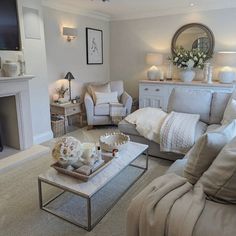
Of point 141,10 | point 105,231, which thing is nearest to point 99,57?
point 141,10

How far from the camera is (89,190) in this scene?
6.01ft

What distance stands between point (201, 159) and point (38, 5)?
10.6ft

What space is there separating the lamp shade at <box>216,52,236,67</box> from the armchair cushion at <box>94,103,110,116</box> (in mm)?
2224

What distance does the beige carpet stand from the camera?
1914 millimetres

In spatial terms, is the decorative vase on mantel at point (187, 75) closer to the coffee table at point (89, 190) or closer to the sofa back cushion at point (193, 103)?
the sofa back cushion at point (193, 103)

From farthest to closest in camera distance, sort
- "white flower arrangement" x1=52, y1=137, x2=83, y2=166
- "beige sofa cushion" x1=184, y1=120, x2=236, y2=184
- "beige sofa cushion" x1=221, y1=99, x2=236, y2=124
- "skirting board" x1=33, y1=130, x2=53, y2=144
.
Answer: "skirting board" x1=33, y1=130, x2=53, y2=144 → "beige sofa cushion" x1=221, y1=99, x2=236, y2=124 → "white flower arrangement" x1=52, y1=137, x2=83, y2=166 → "beige sofa cushion" x1=184, y1=120, x2=236, y2=184

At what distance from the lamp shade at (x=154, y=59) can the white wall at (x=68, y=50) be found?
1.23 meters

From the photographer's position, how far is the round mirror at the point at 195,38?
4.57 meters

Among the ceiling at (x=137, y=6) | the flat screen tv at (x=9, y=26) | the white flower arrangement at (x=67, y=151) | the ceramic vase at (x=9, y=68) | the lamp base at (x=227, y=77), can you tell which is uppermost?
the ceiling at (x=137, y=6)

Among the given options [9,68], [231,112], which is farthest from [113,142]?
[9,68]

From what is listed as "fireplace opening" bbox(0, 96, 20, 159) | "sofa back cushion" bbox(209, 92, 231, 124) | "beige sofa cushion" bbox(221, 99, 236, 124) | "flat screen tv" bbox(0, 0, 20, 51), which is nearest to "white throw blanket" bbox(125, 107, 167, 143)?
"sofa back cushion" bbox(209, 92, 231, 124)

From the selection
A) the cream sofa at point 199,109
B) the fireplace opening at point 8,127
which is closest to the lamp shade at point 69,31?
the fireplace opening at point 8,127

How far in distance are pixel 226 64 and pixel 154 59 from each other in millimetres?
1388

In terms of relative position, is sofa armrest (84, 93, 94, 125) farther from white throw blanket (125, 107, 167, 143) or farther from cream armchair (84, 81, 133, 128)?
white throw blanket (125, 107, 167, 143)
